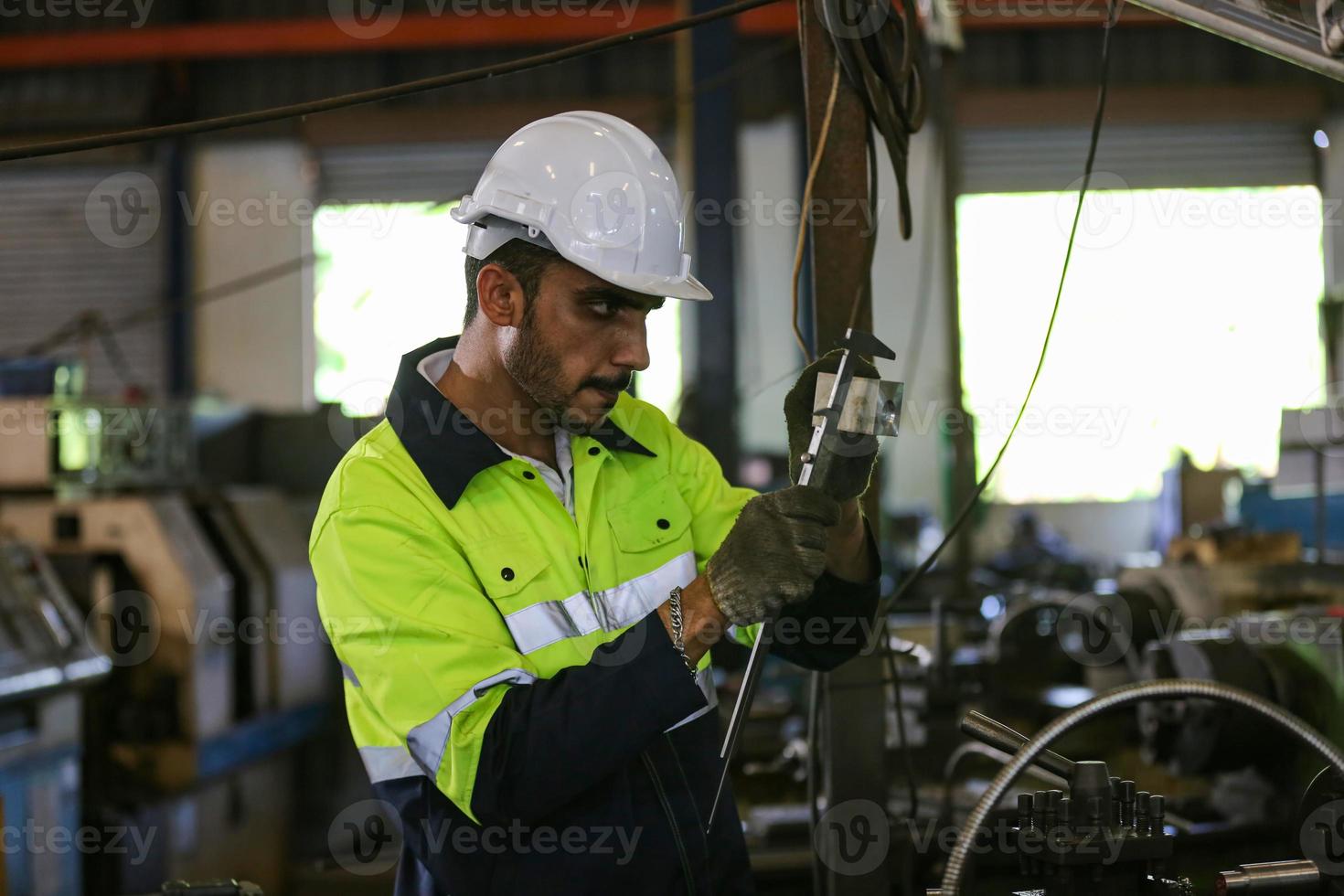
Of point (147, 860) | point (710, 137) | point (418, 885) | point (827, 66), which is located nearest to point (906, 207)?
point (827, 66)

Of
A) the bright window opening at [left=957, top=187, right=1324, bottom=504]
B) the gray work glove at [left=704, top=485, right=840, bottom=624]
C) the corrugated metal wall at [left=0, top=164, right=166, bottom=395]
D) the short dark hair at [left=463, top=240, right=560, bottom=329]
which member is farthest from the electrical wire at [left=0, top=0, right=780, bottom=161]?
the corrugated metal wall at [left=0, top=164, right=166, bottom=395]

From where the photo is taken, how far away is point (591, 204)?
1274mm

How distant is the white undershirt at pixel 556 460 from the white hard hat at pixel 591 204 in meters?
0.14

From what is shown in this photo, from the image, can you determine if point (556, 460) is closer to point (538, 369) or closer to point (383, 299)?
point (538, 369)

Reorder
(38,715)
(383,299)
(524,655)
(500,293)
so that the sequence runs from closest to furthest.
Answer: (524,655) < (500,293) < (38,715) < (383,299)

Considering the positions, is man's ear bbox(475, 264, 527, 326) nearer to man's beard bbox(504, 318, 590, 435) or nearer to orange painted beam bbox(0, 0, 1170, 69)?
man's beard bbox(504, 318, 590, 435)

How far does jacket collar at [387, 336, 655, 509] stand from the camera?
1.24 m

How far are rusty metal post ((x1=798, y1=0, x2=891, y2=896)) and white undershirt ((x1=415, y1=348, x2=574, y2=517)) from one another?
369mm

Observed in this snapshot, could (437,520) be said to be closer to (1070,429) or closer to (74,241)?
(1070,429)

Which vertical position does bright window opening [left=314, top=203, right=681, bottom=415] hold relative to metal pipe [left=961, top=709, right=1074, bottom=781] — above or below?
above

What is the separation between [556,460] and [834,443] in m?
0.37

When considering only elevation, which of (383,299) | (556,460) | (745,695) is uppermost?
(383,299)

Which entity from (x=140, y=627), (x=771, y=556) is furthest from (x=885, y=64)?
(x=140, y=627)

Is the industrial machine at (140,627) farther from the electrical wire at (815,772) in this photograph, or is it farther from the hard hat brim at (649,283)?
the hard hat brim at (649,283)
